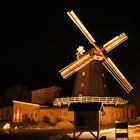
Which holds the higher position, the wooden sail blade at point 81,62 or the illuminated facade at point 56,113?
the wooden sail blade at point 81,62

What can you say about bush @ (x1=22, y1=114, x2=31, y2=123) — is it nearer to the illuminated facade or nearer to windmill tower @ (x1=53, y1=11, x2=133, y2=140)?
the illuminated facade

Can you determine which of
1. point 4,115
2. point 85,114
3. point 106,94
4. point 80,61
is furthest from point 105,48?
point 85,114

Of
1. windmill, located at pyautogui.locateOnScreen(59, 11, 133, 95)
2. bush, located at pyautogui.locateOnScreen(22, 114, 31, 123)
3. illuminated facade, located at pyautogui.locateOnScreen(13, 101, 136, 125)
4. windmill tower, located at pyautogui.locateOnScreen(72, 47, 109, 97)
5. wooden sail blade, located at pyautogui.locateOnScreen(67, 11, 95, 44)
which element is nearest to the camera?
windmill, located at pyautogui.locateOnScreen(59, 11, 133, 95)

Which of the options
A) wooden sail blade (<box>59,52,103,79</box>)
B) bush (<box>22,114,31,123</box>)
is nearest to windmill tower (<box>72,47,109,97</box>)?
wooden sail blade (<box>59,52,103,79</box>)

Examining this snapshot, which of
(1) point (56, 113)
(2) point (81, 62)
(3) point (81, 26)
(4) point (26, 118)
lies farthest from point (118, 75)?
(4) point (26, 118)

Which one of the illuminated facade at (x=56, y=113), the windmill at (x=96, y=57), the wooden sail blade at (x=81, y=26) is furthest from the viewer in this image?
the illuminated facade at (x=56, y=113)

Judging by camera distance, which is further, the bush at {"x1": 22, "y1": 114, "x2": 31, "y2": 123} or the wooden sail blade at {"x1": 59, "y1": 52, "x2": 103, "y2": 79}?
the bush at {"x1": 22, "y1": 114, "x2": 31, "y2": 123}

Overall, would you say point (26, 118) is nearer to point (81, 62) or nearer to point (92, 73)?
point (92, 73)

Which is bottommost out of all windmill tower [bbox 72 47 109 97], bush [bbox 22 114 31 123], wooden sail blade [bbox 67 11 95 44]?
bush [bbox 22 114 31 123]

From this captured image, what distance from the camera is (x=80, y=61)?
40875 millimetres

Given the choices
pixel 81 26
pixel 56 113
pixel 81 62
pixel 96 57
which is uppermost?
pixel 81 26

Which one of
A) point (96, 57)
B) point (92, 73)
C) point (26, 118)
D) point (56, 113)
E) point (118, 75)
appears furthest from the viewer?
point (56, 113)

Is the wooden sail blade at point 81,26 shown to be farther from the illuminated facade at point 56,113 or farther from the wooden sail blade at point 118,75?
the illuminated facade at point 56,113

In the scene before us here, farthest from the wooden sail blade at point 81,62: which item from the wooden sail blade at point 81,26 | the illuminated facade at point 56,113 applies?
the illuminated facade at point 56,113
